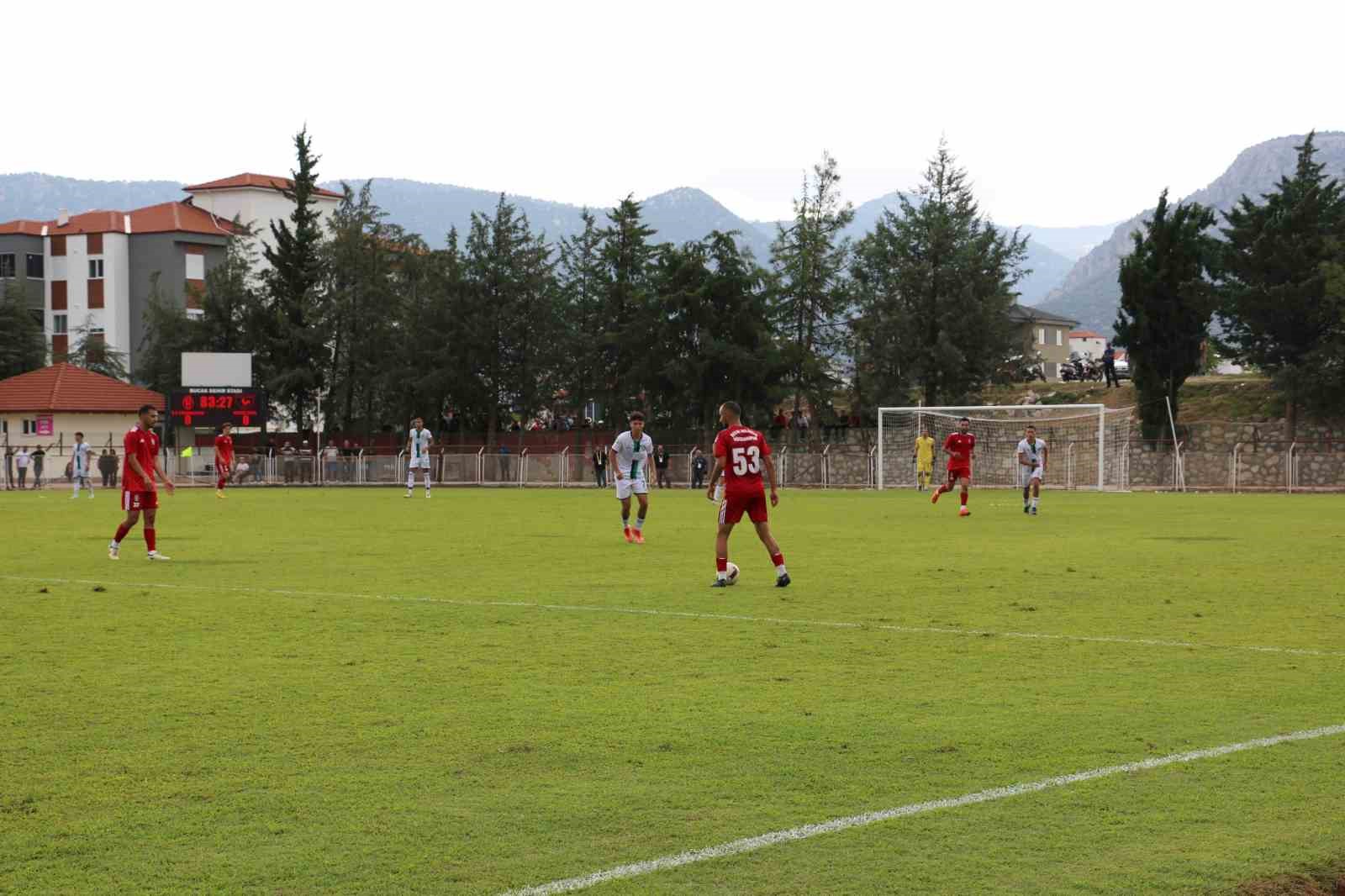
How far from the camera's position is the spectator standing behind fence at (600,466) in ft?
180

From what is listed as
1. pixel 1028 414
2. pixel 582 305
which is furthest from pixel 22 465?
pixel 1028 414

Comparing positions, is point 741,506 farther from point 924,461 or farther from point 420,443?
point 924,461

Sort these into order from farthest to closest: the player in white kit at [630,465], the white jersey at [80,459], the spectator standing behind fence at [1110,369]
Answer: the spectator standing behind fence at [1110,369]
the white jersey at [80,459]
the player in white kit at [630,465]

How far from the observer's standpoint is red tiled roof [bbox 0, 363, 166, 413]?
7638 centimetres

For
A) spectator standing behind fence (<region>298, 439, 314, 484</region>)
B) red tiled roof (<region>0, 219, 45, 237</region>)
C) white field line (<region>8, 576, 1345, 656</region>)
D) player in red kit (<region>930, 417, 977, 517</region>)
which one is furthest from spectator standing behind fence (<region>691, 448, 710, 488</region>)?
red tiled roof (<region>0, 219, 45, 237</region>)

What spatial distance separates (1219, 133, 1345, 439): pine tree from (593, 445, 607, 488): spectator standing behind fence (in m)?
22.0

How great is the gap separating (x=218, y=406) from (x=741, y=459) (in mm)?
45845

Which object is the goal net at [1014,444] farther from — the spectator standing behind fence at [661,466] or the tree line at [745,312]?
the spectator standing behind fence at [661,466]

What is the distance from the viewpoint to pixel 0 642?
1124cm

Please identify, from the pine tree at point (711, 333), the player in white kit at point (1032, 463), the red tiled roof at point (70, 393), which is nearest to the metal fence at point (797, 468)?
the pine tree at point (711, 333)

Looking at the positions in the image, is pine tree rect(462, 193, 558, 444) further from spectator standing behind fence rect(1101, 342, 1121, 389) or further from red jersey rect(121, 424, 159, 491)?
red jersey rect(121, 424, 159, 491)

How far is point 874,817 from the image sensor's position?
5969mm

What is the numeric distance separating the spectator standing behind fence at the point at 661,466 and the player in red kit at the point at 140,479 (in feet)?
122

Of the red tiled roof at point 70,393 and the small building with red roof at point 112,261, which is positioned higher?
the small building with red roof at point 112,261
